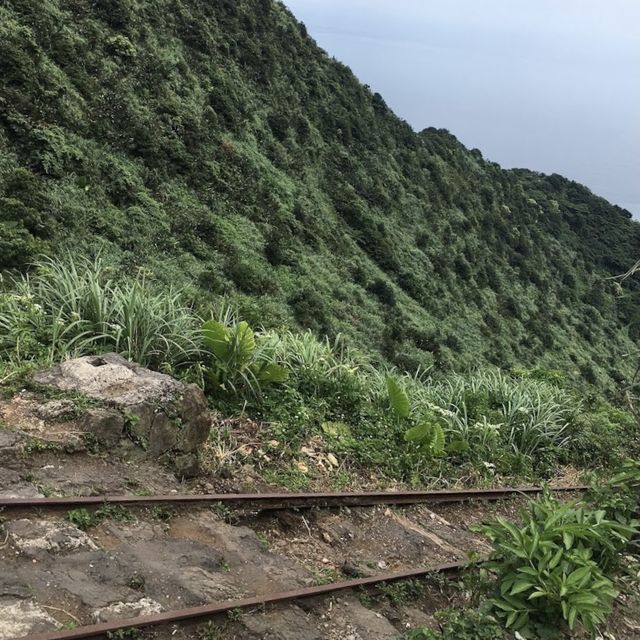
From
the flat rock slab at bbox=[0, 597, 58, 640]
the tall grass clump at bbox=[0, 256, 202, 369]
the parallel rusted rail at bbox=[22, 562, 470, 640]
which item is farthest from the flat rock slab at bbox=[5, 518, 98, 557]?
the tall grass clump at bbox=[0, 256, 202, 369]

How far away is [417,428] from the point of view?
7195mm

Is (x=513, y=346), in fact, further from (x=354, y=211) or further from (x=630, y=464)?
(x=630, y=464)

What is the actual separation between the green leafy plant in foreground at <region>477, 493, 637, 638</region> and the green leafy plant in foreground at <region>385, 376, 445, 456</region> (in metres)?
3.02

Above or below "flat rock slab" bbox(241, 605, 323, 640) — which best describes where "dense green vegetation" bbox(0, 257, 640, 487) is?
above

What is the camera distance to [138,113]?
23.8 meters

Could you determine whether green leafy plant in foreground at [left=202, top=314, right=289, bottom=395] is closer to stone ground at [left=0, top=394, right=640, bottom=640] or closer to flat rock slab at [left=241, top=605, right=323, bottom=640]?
stone ground at [left=0, top=394, right=640, bottom=640]

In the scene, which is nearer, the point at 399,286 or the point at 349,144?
the point at 399,286

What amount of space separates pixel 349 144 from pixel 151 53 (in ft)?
56.2

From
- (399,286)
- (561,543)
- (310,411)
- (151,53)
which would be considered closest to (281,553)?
(561,543)

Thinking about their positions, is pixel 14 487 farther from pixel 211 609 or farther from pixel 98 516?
pixel 211 609

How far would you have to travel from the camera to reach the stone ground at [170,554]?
3.19 m

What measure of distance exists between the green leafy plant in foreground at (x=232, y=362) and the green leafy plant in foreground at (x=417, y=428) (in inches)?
70.4

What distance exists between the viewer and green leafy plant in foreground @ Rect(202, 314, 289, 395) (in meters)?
6.43

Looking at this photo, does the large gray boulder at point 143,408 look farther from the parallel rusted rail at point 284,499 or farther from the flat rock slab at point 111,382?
the parallel rusted rail at point 284,499
